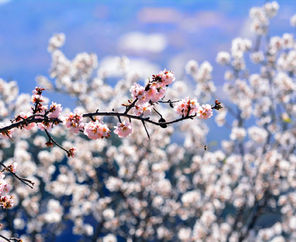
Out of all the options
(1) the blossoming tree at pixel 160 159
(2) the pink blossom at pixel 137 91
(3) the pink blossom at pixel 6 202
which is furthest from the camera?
(1) the blossoming tree at pixel 160 159

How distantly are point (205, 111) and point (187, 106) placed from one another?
242 mm

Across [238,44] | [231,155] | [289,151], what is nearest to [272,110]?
[289,151]

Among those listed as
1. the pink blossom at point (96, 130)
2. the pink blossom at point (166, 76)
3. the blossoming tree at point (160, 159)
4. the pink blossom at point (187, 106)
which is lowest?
the pink blossom at point (96, 130)

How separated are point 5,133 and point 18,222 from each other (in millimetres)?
15017

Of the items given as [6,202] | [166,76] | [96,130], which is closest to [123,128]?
[96,130]

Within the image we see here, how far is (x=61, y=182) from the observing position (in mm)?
16422

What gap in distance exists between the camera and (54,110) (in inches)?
157

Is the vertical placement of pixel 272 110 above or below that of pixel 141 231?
above

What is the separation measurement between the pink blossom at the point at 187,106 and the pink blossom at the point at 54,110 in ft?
3.92

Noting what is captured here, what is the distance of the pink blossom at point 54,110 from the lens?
3.99m

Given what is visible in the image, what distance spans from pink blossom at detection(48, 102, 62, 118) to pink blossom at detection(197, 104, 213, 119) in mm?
1417

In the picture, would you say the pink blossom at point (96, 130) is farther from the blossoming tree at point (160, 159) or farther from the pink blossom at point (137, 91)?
the blossoming tree at point (160, 159)

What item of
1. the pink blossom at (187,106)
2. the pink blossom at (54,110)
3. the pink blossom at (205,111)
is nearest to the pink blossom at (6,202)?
the pink blossom at (54,110)

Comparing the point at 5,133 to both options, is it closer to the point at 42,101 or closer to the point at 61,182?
the point at 42,101
